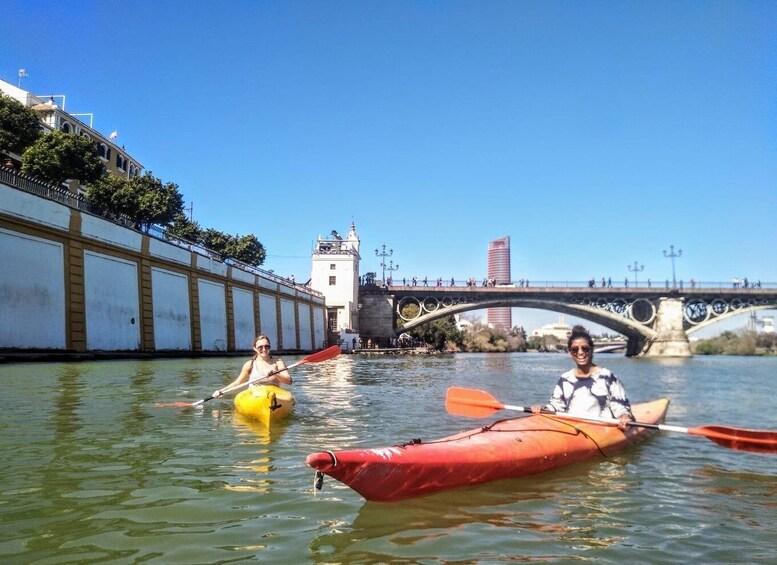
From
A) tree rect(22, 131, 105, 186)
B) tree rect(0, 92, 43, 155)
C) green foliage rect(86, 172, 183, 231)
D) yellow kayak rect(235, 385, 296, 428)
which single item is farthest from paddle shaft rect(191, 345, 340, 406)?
tree rect(0, 92, 43, 155)

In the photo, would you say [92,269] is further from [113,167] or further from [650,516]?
[113,167]

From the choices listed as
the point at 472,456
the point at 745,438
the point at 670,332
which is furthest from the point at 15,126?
the point at 670,332

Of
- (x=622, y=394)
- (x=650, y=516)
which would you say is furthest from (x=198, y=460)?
(x=622, y=394)

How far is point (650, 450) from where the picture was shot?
873 cm

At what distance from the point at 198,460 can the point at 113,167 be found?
5960cm

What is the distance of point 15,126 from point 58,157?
4130 mm

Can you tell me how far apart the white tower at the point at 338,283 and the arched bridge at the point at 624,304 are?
11.6 ft

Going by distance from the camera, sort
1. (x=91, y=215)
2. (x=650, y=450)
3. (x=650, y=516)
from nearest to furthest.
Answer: (x=650, y=516)
(x=650, y=450)
(x=91, y=215)

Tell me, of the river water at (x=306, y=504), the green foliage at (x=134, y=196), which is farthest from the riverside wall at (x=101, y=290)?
the river water at (x=306, y=504)

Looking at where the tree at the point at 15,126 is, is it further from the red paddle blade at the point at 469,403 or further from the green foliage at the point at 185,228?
the red paddle blade at the point at 469,403

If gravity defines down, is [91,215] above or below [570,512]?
above

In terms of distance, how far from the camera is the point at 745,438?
6496mm

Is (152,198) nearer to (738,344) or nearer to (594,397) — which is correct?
(594,397)

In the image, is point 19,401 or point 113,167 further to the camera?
point 113,167
